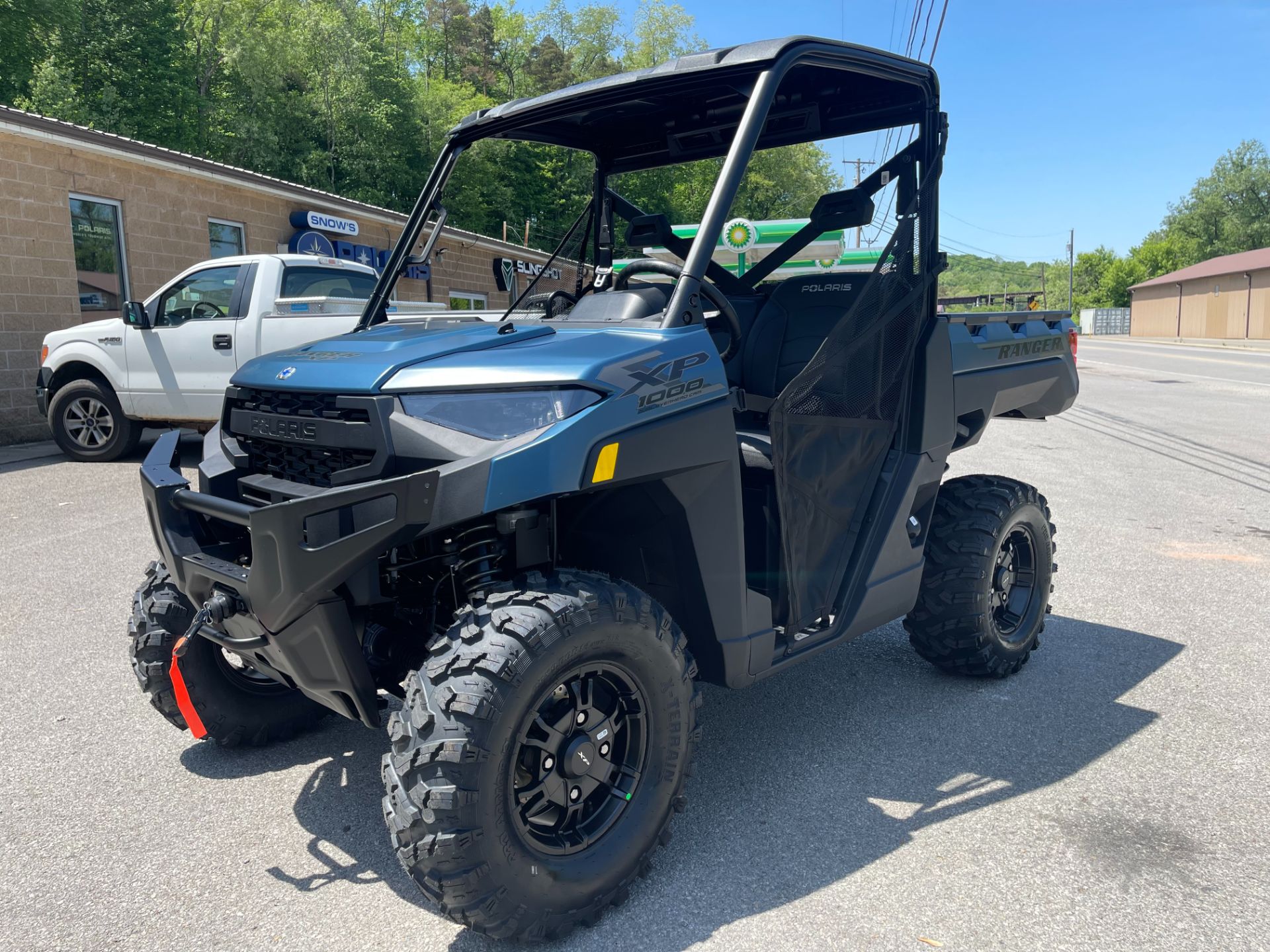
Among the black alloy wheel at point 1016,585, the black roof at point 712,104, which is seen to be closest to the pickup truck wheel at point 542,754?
the black roof at point 712,104

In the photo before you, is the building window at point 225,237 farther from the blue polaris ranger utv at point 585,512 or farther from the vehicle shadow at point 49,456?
the blue polaris ranger utv at point 585,512

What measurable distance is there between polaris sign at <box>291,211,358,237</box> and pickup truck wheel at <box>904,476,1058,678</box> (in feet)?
50.3

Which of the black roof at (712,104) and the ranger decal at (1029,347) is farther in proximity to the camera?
the ranger decal at (1029,347)

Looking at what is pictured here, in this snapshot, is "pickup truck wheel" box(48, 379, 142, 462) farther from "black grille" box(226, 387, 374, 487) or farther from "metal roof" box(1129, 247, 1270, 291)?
"metal roof" box(1129, 247, 1270, 291)

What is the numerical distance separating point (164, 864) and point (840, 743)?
2.30 metres

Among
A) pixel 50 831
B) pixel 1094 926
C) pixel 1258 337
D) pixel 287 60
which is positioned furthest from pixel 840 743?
pixel 1258 337

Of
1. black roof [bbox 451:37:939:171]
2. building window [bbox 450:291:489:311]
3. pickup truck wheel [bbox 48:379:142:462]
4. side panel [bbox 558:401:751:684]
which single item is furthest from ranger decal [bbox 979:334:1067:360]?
building window [bbox 450:291:489:311]

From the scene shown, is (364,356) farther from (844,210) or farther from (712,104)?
(844,210)

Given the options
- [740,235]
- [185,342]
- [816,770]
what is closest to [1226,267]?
[185,342]

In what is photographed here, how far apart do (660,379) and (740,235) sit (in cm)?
173

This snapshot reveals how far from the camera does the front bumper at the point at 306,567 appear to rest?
2.18 m

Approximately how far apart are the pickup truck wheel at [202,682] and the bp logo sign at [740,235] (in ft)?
7.39

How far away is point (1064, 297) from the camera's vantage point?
4461 inches

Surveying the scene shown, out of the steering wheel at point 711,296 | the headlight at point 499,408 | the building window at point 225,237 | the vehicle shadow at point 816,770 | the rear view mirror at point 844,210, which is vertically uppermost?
the building window at point 225,237
